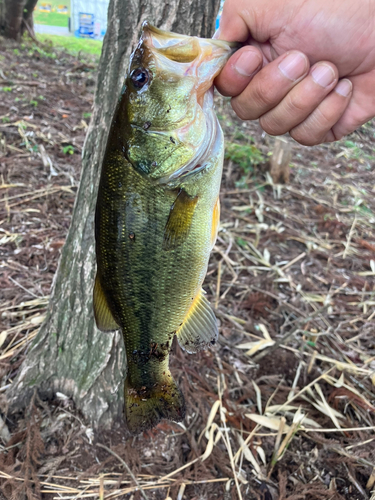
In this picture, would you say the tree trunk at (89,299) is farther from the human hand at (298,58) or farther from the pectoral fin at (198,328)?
the pectoral fin at (198,328)

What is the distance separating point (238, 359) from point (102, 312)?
1.76 metres

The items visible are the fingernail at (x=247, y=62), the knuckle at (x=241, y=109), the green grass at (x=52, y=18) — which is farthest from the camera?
the green grass at (x=52, y=18)

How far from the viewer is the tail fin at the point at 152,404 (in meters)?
1.55

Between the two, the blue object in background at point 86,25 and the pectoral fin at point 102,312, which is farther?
the blue object in background at point 86,25

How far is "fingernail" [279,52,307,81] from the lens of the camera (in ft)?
4.39

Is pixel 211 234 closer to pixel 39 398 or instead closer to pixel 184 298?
pixel 184 298

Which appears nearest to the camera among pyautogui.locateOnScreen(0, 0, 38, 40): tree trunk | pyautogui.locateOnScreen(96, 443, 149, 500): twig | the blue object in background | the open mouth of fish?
the open mouth of fish

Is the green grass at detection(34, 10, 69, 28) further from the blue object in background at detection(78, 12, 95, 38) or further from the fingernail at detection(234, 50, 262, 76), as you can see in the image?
the fingernail at detection(234, 50, 262, 76)

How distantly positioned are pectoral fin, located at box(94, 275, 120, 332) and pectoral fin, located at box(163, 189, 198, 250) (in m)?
0.36

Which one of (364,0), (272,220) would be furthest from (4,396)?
(272,220)

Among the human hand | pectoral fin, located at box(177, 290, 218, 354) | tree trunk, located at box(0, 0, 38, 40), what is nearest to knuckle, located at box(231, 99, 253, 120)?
the human hand

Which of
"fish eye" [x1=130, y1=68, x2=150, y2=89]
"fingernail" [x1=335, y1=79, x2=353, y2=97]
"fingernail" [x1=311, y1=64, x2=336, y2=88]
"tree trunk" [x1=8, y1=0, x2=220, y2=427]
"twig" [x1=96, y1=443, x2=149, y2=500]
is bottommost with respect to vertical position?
"twig" [x1=96, y1=443, x2=149, y2=500]

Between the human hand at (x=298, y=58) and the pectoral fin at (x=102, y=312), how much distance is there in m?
1.04

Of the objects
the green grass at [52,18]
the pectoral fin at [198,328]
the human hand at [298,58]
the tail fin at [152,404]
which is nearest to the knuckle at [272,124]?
the human hand at [298,58]
